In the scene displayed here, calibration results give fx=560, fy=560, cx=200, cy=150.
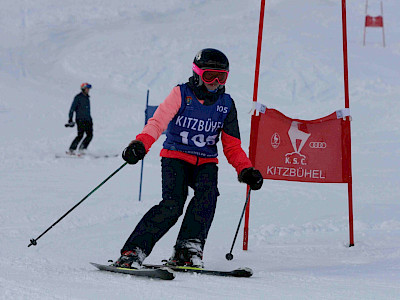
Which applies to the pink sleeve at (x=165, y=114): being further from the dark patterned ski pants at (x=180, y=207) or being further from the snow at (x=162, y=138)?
the snow at (x=162, y=138)

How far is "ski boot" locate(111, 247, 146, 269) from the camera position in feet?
10.7

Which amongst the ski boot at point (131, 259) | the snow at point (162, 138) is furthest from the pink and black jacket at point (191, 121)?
the snow at point (162, 138)

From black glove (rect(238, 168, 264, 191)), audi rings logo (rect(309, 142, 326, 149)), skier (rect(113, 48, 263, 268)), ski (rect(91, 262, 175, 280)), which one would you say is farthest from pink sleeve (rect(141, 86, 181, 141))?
audi rings logo (rect(309, 142, 326, 149))

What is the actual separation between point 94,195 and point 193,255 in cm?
390

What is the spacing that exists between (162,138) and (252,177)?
29.2 ft

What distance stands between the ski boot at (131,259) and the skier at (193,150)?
0.59ft

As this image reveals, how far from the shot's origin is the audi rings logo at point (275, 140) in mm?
4840

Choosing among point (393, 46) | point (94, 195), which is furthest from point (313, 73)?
point (94, 195)

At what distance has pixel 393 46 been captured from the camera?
22.5 meters

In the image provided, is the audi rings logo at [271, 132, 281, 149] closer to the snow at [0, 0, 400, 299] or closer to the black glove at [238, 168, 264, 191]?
the snow at [0, 0, 400, 299]

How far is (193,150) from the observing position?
12.5 feet

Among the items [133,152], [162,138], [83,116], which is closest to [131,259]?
[133,152]

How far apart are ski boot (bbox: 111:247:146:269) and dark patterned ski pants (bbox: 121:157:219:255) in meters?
0.04

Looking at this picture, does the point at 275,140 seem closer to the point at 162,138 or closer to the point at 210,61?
the point at 210,61
